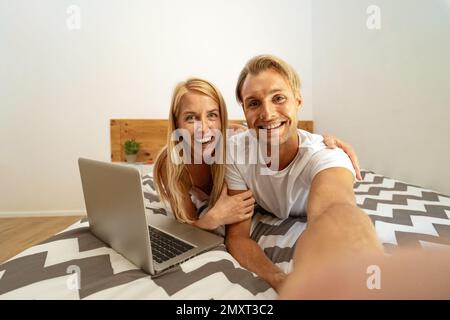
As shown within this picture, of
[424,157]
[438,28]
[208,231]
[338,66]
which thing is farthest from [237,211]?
[338,66]

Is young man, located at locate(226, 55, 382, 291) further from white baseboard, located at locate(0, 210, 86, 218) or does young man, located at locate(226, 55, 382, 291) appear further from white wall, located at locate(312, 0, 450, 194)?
white baseboard, located at locate(0, 210, 86, 218)

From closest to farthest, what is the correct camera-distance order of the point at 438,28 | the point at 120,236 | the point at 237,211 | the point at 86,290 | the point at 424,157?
the point at 86,290 → the point at 120,236 → the point at 237,211 → the point at 438,28 → the point at 424,157

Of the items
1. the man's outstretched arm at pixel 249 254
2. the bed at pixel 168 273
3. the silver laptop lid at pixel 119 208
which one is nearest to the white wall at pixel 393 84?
the bed at pixel 168 273

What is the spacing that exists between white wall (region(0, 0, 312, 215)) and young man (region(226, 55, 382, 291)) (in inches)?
66.6

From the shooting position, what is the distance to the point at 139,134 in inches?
90.3

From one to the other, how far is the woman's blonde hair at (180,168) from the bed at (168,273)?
0.23 m

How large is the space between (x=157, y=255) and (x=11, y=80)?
8.21ft

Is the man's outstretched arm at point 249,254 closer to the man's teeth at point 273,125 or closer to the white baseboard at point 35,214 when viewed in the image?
the man's teeth at point 273,125

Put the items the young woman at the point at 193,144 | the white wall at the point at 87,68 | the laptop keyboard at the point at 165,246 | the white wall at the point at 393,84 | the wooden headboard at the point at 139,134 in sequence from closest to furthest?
the laptop keyboard at the point at 165,246 < the young woman at the point at 193,144 < the white wall at the point at 393,84 < the white wall at the point at 87,68 < the wooden headboard at the point at 139,134

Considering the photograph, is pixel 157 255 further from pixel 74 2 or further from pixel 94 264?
pixel 74 2

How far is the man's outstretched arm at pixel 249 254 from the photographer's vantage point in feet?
1.70

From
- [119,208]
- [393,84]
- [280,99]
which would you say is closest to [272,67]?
[280,99]

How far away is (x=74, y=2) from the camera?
2.16 m

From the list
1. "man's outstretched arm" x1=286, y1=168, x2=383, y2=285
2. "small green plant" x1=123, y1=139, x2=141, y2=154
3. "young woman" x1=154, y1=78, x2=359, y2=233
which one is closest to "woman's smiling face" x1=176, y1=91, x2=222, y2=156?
"young woman" x1=154, y1=78, x2=359, y2=233
